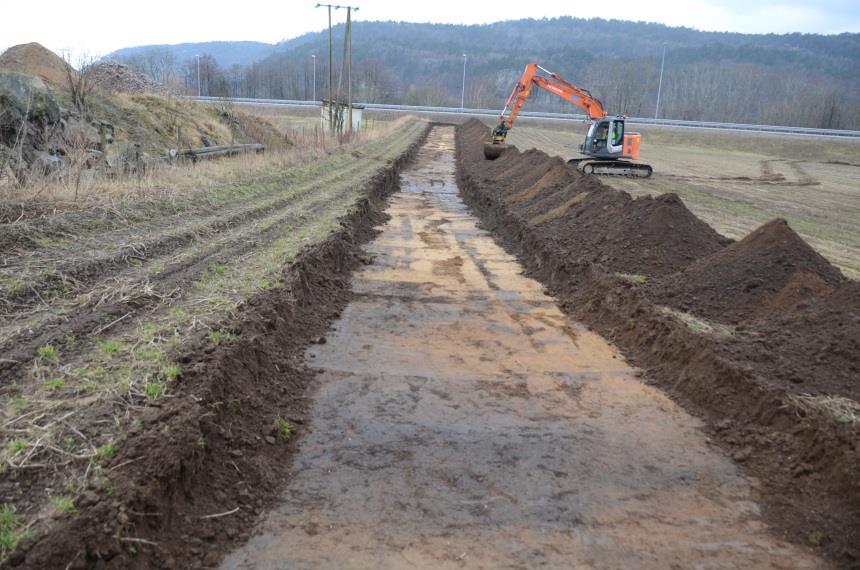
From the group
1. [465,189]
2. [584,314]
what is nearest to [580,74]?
[465,189]

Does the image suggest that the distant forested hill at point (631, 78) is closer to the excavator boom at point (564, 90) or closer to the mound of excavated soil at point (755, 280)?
the excavator boom at point (564, 90)

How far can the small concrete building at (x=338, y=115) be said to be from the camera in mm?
33322

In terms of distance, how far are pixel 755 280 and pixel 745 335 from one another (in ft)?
3.82

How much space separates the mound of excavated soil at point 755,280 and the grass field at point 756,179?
3049mm

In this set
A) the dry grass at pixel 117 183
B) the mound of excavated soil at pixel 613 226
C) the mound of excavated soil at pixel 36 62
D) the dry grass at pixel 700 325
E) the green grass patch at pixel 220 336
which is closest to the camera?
the green grass patch at pixel 220 336

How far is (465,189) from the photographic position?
21125mm

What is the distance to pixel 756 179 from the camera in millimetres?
27234

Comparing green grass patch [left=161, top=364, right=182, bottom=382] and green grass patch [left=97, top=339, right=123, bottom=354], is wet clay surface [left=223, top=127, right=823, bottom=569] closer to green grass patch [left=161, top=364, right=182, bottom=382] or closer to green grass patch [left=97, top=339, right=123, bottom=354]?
green grass patch [left=161, top=364, right=182, bottom=382]

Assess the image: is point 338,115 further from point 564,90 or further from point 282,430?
point 282,430

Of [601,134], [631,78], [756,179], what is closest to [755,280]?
[601,134]

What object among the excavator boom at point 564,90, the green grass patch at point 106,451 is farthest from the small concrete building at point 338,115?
the green grass patch at point 106,451

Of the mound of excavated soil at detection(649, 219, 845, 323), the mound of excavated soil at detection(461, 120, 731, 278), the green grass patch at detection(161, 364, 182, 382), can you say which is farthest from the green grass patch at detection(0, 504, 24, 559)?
the mound of excavated soil at detection(461, 120, 731, 278)

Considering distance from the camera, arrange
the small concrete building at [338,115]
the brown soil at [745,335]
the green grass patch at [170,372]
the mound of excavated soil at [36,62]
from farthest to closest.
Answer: the small concrete building at [338,115], the mound of excavated soil at [36,62], the green grass patch at [170,372], the brown soil at [745,335]

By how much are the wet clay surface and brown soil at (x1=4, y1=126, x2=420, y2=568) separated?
0.22m
